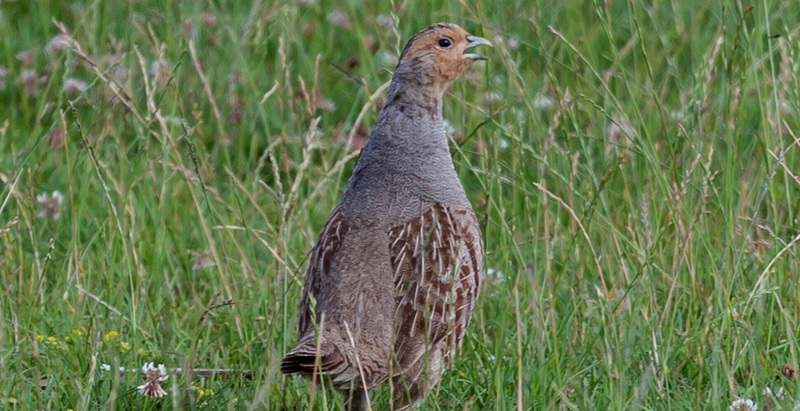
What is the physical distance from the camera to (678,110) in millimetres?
6398

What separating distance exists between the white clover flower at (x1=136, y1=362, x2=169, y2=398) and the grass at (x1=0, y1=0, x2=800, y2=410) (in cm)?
5

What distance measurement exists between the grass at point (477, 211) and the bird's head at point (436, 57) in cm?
20

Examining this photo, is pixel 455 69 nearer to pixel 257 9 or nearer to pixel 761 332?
pixel 761 332

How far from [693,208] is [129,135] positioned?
2.96m

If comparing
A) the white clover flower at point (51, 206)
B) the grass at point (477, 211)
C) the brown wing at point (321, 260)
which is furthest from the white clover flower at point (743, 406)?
the white clover flower at point (51, 206)

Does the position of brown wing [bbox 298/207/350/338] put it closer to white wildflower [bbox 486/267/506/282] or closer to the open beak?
the open beak

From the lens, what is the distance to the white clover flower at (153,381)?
12.7 feet

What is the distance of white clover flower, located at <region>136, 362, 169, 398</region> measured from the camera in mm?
3869

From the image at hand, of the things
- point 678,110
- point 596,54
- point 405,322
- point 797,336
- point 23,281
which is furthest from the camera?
point 596,54

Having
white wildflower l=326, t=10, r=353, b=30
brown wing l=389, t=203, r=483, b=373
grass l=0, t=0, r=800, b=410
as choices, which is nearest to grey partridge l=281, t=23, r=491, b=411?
brown wing l=389, t=203, r=483, b=373

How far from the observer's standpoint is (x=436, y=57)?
171 inches

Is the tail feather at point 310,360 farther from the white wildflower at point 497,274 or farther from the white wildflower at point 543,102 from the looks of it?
the white wildflower at point 543,102

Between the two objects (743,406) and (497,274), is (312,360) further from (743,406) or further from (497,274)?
(497,274)

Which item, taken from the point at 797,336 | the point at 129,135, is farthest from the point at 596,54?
the point at 797,336
